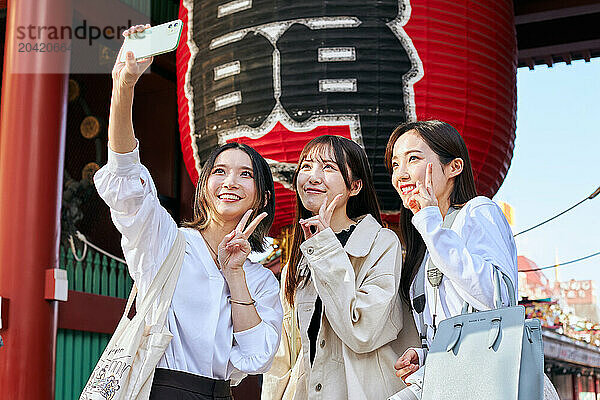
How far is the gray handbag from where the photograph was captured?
168cm

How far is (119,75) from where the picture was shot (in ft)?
6.49

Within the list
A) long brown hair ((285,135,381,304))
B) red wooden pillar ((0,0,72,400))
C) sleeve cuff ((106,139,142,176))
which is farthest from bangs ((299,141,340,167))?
red wooden pillar ((0,0,72,400))

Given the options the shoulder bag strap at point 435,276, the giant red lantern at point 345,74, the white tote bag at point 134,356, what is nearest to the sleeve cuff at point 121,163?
the white tote bag at point 134,356

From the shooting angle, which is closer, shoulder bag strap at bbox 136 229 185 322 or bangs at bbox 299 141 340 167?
shoulder bag strap at bbox 136 229 185 322

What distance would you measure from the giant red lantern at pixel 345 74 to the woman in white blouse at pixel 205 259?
127 cm

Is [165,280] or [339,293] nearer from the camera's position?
[165,280]

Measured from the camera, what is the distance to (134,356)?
77.9 inches

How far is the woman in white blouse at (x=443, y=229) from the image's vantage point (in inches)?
74.6

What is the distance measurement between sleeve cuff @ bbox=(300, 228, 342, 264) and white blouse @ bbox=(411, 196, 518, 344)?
32cm

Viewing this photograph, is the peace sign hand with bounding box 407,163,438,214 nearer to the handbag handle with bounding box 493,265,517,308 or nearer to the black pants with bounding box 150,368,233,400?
the handbag handle with bounding box 493,265,517,308

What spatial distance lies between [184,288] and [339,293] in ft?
1.46

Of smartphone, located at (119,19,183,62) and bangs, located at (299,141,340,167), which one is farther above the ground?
smartphone, located at (119,19,183,62)

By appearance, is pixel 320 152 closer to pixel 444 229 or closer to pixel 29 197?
pixel 444 229

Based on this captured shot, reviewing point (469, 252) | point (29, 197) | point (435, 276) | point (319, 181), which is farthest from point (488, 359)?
point (29, 197)
